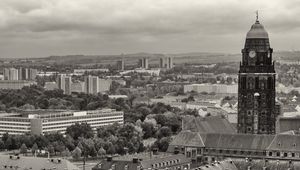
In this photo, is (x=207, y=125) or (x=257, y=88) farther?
(x=207, y=125)

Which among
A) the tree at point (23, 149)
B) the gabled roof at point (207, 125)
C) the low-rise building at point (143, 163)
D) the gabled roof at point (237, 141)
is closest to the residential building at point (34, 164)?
the low-rise building at point (143, 163)

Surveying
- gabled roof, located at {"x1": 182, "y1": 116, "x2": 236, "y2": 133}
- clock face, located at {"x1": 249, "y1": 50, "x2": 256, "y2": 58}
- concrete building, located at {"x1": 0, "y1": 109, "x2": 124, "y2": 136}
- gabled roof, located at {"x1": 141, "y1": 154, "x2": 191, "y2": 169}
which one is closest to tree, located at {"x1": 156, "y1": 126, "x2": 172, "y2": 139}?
concrete building, located at {"x1": 0, "y1": 109, "x2": 124, "y2": 136}

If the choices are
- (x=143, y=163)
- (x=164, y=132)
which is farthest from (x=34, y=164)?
(x=164, y=132)

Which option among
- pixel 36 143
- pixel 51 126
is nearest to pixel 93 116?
pixel 51 126

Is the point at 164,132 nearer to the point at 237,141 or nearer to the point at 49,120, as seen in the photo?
the point at 49,120

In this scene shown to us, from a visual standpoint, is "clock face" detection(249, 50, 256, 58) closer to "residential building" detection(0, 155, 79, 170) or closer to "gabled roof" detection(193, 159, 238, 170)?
"gabled roof" detection(193, 159, 238, 170)

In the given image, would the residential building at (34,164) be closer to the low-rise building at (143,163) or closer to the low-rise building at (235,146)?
the low-rise building at (143,163)
